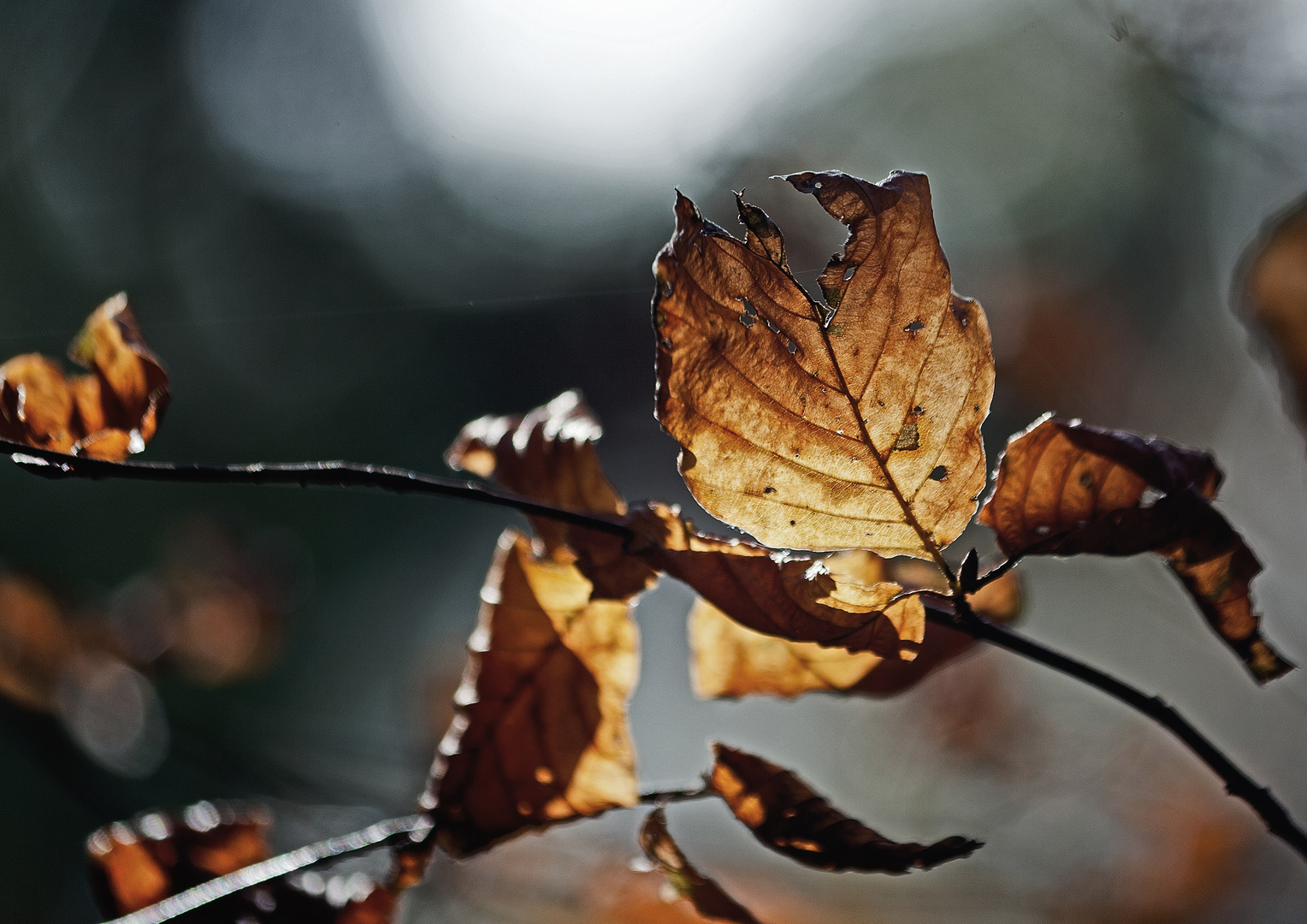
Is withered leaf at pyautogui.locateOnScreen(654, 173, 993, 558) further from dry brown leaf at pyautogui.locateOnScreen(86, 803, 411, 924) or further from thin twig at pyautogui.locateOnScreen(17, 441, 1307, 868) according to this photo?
dry brown leaf at pyautogui.locateOnScreen(86, 803, 411, 924)

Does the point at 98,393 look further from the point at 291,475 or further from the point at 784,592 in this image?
the point at 784,592

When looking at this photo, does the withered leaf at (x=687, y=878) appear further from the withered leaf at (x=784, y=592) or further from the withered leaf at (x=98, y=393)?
the withered leaf at (x=98, y=393)

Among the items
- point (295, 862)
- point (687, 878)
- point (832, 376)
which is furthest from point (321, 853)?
point (832, 376)

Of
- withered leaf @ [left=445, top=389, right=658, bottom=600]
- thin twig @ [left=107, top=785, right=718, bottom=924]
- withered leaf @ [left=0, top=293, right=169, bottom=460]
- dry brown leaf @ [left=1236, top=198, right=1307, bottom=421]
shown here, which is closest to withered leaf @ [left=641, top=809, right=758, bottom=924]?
thin twig @ [left=107, top=785, right=718, bottom=924]

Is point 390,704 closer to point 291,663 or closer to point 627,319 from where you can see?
point 291,663

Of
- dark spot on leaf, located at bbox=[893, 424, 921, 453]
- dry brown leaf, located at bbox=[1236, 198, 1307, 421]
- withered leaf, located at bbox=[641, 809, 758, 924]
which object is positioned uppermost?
dry brown leaf, located at bbox=[1236, 198, 1307, 421]

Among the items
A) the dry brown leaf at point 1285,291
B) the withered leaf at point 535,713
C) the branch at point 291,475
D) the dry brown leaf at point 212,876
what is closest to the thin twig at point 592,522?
the branch at point 291,475

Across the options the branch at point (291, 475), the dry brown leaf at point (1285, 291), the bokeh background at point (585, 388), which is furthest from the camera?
the bokeh background at point (585, 388)

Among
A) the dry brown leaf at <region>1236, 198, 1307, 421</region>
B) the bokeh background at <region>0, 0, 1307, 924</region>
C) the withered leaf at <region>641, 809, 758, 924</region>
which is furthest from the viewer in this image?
the bokeh background at <region>0, 0, 1307, 924</region>
